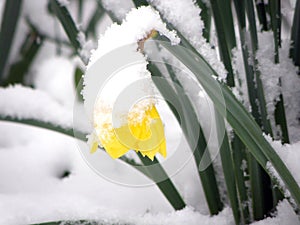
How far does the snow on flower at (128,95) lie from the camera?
37cm

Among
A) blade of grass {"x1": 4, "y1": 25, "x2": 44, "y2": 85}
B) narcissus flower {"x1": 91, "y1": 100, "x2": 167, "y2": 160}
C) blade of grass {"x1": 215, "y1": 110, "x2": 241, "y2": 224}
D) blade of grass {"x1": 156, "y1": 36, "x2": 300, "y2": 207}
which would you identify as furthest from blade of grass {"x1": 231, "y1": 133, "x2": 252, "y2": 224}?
blade of grass {"x1": 4, "y1": 25, "x2": 44, "y2": 85}

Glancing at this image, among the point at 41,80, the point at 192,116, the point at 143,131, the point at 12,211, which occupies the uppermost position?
the point at 143,131

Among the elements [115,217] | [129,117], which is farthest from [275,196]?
[129,117]

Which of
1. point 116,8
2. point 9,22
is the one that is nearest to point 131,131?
point 116,8

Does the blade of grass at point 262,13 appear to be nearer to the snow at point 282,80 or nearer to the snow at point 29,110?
the snow at point 282,80

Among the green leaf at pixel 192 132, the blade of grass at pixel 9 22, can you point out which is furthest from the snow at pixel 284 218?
the blade of grass at pixel 9 22

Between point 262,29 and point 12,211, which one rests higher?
point 262,29

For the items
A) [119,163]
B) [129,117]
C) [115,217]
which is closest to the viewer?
[129,117]

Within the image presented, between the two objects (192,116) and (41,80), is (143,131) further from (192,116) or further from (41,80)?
(41,80)

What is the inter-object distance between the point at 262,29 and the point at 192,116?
18 centimetres

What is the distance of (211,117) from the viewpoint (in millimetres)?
675

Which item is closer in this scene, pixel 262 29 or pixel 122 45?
pixel 122 45

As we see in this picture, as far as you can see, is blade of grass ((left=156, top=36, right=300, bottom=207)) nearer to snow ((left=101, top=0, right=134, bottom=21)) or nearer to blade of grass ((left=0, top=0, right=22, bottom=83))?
snow ((left=101, top=0, right=134, bottom=21))

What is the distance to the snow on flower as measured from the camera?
365mm
